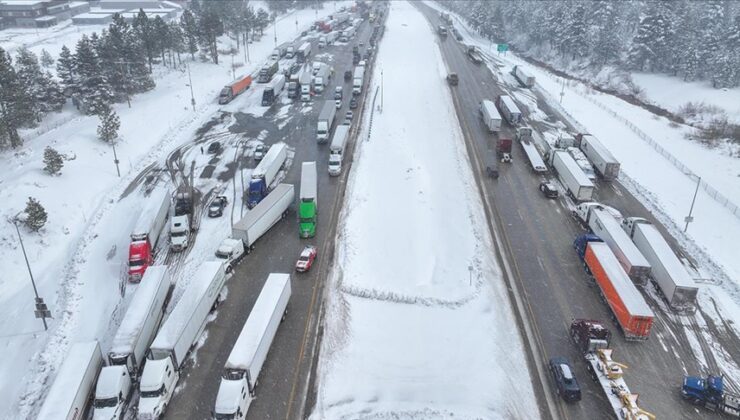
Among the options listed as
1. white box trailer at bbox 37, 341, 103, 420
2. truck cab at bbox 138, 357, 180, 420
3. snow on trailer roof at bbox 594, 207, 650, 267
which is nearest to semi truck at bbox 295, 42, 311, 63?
snow on trailer roof at bbox 594, 207, 650, 267

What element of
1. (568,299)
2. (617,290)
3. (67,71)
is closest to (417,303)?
(568,299)

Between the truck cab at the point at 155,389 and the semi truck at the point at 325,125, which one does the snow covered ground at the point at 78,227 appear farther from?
the semi truck at the point at 325,125

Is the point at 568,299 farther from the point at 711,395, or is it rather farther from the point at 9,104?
the point at 9,104

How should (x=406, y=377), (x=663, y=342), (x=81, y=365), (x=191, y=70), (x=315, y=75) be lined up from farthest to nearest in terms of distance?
1. (x=191, y=70)
2. (x=315, y=75)
3. (x=663, y=342)
4. (x=406, y=377)
5. (x=81, y=365)

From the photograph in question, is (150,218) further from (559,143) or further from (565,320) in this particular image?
(559,143)

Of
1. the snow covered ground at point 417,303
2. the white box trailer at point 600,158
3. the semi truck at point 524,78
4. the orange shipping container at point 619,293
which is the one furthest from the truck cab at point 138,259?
the semi truck at point 524,78

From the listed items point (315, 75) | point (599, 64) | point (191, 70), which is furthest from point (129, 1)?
point (599, 64)
